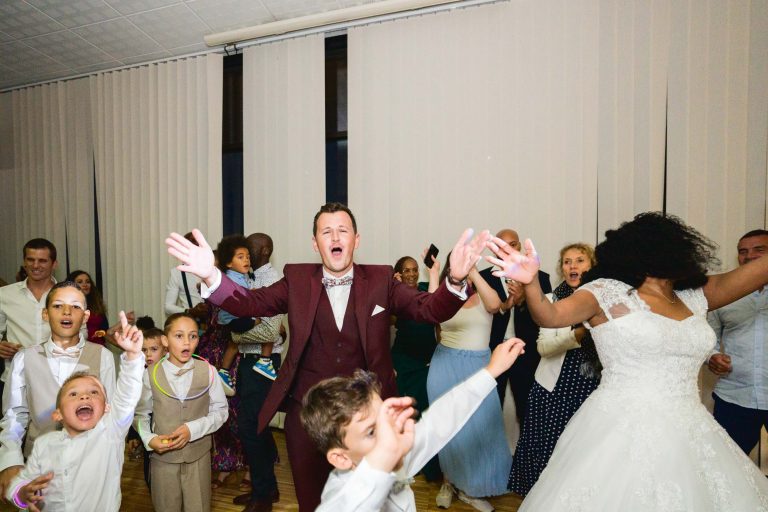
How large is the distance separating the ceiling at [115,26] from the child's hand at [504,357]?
130 inches

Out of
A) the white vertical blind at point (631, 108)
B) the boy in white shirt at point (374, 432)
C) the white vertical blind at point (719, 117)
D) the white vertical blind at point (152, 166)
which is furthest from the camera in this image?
the white vertical blind at point (152, 166)

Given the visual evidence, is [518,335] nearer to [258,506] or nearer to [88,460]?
[258,506]

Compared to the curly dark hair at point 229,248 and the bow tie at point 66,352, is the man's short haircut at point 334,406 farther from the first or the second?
the curly dark hair at point 229,248

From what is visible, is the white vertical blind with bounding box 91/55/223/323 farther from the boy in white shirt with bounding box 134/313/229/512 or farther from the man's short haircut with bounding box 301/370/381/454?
the man's short haircut with bounding box 301/370/381/454

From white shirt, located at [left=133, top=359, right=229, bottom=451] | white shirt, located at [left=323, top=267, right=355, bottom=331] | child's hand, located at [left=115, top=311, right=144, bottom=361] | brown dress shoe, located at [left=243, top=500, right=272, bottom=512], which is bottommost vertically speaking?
brown dress shoe, located at [left=243, top=500, right=272, bottom=512]

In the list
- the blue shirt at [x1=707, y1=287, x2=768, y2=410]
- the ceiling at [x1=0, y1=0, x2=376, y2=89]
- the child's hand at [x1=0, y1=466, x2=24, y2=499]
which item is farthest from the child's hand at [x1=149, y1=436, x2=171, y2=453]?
the ceiling at [x1=0, y1=0, x2=376, y2=89]

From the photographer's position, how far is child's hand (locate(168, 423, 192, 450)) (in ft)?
6.79

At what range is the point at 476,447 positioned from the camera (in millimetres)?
2643

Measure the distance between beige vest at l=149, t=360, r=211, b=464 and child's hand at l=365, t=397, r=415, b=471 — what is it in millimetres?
1502

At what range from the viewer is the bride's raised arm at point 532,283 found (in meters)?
1.42

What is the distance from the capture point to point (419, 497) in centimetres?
278

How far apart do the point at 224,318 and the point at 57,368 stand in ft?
2.86

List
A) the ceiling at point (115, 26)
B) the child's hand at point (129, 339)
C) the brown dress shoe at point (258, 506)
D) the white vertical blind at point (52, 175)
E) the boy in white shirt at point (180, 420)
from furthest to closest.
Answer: the white vertical blind at point (52, 175)
the ceiling at point (115, 26)
the brown dress shoe at point (258, 506)
the boy in white shirt at point (180, 420)
the child's hand at point (129, 339)

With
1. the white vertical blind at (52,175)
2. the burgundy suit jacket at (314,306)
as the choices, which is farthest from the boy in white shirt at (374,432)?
the white vertical blind at (52,175)
